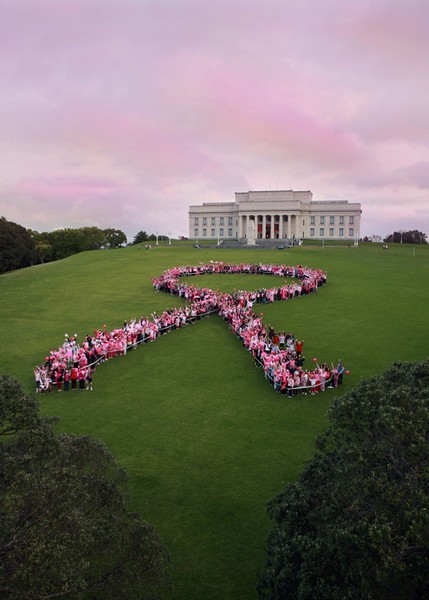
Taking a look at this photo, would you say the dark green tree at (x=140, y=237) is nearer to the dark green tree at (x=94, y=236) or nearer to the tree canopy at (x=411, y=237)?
the dark green tree at (x=94, y=236)

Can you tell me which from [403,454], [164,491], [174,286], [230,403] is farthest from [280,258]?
[403,454]

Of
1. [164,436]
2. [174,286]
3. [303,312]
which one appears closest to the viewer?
[164,436]

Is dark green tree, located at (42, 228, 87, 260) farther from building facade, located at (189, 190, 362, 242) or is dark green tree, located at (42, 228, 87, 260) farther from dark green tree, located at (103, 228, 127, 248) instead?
building facade, located at (189, 190, 362, 242)

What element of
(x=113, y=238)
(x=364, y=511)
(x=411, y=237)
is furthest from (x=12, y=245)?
(x=411, y=237)

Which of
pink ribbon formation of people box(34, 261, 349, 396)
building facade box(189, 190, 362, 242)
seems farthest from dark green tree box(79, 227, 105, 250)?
pink ribbon formation of people box(34, 261, 349, 396)

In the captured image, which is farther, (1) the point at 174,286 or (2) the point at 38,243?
(2) the point at 38,243

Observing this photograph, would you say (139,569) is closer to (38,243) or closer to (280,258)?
(280,258)

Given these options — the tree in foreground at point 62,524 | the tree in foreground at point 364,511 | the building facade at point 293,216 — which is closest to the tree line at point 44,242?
the building facade at point 293,216
